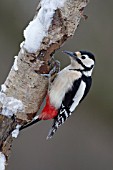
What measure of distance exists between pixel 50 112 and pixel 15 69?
0.45 metres

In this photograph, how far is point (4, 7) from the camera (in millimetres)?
5078

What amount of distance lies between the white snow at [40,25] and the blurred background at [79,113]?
246 centimetres

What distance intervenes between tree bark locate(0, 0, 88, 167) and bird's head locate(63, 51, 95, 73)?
0.23m

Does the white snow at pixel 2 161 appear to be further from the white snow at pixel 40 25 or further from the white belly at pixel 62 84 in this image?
the white snow at pixel 40 25

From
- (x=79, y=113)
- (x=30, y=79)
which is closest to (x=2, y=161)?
(x=30, y=79)

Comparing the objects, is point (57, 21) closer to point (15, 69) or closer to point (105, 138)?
point (15, 69)

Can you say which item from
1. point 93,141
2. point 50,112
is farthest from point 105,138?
point 50,112

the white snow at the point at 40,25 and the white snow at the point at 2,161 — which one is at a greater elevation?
the white snow at the point at 40,25

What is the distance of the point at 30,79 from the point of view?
2.42 metres

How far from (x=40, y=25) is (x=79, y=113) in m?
3.11

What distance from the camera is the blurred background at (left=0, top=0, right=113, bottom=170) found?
478 cm

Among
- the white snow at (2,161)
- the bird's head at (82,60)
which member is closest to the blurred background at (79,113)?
the bird's head at (82,60)

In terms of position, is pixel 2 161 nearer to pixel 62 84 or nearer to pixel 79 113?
pixel 62 84

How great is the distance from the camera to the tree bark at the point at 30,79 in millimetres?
2293
